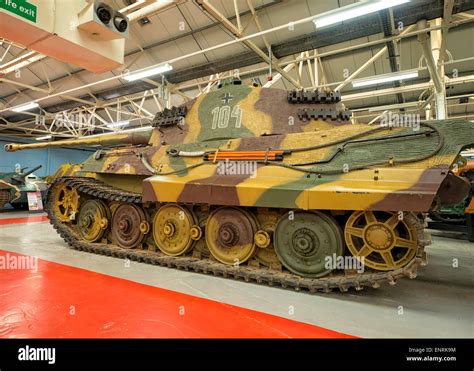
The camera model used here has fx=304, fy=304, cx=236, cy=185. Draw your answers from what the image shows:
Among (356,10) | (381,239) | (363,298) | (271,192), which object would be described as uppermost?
(356,10)

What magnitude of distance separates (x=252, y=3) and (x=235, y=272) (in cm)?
834

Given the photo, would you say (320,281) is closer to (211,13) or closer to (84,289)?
(84,289)

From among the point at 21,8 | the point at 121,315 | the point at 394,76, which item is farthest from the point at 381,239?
the point at 394,76

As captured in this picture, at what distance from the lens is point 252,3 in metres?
9.41

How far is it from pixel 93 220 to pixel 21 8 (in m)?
5.11

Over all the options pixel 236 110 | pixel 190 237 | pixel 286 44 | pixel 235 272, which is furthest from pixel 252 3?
pixel 235 272

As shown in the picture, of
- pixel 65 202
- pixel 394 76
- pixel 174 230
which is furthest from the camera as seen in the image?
→ pixel 394 76

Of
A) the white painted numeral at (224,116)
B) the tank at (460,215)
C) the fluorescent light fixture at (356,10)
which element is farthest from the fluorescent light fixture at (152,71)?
the tank at (460,215)

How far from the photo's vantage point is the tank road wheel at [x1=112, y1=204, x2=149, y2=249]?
21.3ft

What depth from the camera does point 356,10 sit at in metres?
6.43

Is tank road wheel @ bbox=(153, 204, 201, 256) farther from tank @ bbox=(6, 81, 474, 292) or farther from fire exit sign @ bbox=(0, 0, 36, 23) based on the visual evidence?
fire exit sign @ bbox=(0, 0, 36, 23)

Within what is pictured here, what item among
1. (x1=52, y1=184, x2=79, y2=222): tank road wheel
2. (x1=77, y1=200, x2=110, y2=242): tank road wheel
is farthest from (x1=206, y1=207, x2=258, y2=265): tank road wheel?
(x1=52, y1=184, x2=79, y2=222): tank road wheel

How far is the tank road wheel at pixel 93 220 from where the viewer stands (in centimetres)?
693

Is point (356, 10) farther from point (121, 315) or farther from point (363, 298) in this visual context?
point (121, 315)
